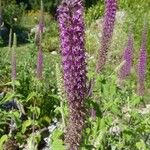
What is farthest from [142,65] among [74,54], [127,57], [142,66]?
[74,54]

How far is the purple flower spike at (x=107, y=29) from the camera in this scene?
4.77 meters

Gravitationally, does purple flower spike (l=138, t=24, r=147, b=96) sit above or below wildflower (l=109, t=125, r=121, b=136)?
above

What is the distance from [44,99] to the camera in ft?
20.9

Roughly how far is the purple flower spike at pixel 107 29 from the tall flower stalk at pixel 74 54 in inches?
59.8

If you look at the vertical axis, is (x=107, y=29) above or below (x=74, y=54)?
above

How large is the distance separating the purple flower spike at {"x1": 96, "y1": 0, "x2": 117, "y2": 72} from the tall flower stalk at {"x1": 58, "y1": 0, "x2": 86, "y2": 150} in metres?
1.52

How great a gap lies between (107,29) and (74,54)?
178 centimetres

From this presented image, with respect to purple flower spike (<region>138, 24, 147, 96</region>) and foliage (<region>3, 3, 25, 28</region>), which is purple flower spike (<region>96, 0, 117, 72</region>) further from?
foliage (<region>3, 3, 25, 28</region>)

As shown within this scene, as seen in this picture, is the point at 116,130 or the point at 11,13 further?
the point at 11,13

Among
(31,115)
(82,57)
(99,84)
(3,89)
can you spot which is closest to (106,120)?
(99,84)

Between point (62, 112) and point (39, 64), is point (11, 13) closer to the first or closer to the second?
point (39, 64)

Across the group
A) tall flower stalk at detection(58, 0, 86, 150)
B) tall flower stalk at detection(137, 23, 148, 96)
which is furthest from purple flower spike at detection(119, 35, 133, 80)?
tall flower stalk at detection(58, 0, 86, 150)

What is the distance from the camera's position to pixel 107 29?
16.1 feet

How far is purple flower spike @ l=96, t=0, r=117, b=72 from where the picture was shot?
15.6ft
